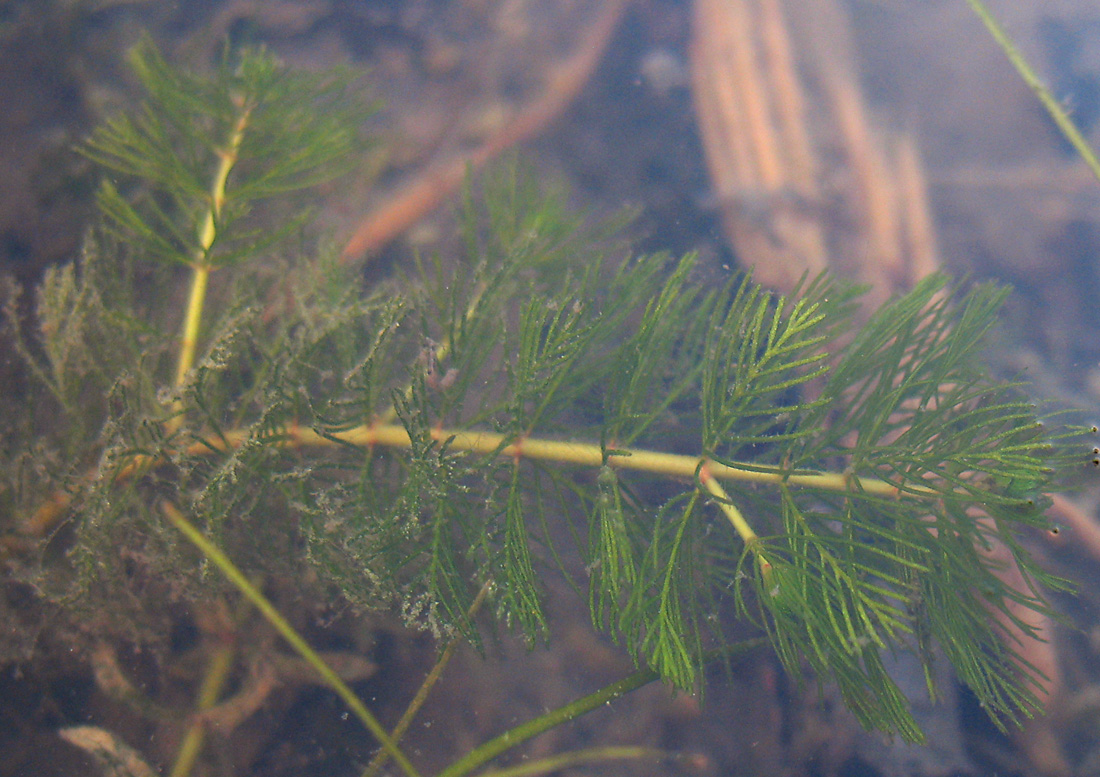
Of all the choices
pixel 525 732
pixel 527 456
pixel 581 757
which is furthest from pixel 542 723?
pixel 527 456

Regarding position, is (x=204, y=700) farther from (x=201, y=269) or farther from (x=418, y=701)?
(x=201, y=269)

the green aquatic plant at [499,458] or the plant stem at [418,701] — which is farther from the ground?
the green aquatic plant at [499,458]

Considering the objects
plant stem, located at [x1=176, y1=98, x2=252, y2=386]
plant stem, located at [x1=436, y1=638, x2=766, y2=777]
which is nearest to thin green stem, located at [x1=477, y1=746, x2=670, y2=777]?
plant stem, located at [x1=436, y1=638, x2=766, y2=777]

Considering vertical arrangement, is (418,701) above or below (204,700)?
above

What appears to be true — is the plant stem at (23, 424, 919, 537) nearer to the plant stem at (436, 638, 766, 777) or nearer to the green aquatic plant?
the green aquatic plant

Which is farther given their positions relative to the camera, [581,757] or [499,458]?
[581,757]

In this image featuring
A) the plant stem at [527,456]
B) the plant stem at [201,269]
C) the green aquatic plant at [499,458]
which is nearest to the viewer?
the green aquatic plant at [499,458]

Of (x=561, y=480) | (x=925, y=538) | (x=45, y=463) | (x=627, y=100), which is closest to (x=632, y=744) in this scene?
(x=561, y=480)

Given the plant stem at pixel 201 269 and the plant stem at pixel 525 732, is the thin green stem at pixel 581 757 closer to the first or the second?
the plant stem at pixel 525 732

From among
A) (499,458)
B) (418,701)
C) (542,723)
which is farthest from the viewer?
(418,701)

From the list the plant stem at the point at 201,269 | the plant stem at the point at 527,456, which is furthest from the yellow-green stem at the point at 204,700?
the plant stem at the point at 201,269
